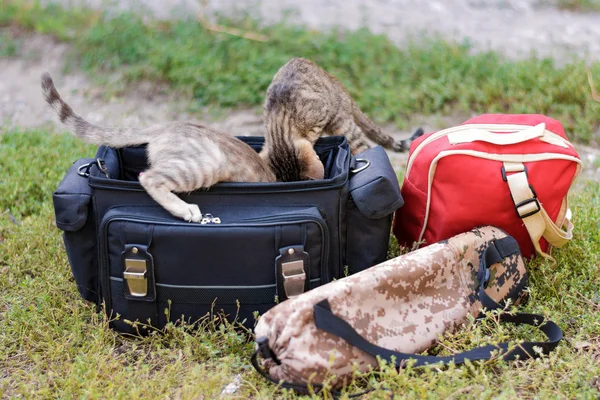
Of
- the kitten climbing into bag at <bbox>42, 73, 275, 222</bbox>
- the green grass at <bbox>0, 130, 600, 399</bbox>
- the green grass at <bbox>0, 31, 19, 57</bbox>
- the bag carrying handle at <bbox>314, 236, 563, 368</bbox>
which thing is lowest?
the green grass at <bbox>0, 130, 600, 399</bbox>

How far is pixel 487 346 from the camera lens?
2.91 m

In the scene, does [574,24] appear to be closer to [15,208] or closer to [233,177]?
[233,177]

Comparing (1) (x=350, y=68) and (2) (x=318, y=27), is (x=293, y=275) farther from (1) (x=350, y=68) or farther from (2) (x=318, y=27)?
(2) (x=318, y=27)

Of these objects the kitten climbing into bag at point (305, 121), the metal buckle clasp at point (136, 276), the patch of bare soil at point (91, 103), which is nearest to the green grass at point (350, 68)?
the patch of bare soil at point (91, 103)

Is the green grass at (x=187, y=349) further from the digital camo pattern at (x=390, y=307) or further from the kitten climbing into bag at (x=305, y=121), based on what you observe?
the kitten climbing into bag at (x=305, y=121)

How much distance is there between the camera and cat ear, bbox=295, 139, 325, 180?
12.3 ft

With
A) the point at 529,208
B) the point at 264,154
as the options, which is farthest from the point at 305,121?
the point at 529,208

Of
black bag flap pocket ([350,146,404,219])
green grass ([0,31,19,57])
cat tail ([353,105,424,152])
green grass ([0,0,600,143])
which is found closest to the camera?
black bag flap pocket ([350,146,404,219])

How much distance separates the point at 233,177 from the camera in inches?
135

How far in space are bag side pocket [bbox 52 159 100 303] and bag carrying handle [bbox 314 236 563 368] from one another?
1.29 m

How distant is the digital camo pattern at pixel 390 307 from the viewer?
274 centimetres

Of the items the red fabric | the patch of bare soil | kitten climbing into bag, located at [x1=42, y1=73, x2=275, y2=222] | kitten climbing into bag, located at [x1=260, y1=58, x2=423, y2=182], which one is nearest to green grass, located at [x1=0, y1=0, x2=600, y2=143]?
the patch of bare soil

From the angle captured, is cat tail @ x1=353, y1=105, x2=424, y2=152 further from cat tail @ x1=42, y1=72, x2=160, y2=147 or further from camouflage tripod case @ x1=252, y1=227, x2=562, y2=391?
cat tail @ x1=42, y1=72, x2=160, y2=147

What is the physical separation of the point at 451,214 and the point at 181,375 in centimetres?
157
